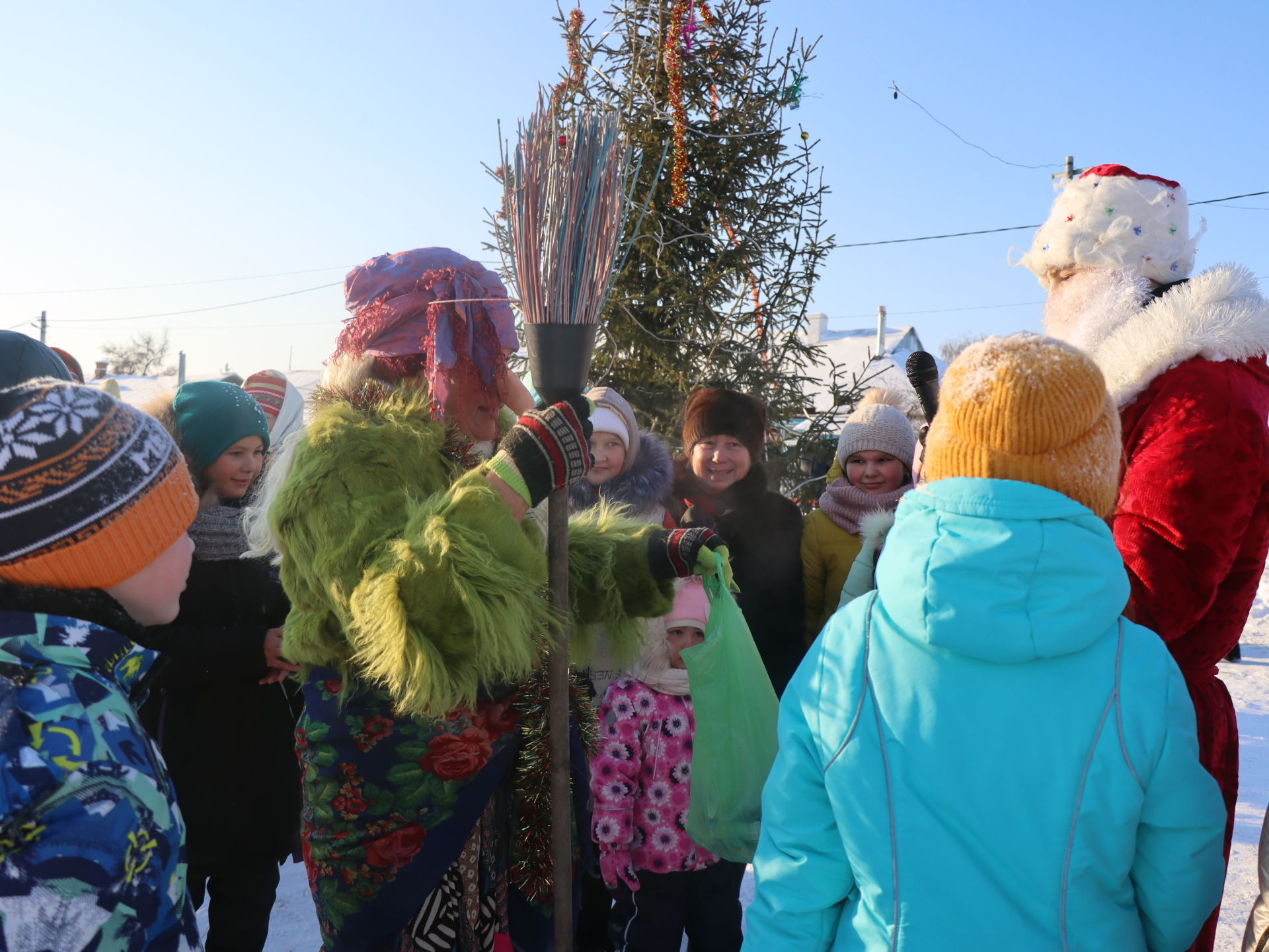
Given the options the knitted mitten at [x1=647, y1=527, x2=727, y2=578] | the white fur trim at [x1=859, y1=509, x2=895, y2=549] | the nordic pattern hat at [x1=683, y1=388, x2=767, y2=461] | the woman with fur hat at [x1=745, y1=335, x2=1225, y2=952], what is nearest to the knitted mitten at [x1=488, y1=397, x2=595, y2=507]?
the knitted mitten at [x1=647, y1=527, x2=727, y2=578]

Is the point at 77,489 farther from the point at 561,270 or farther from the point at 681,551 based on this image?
the point at 681,551

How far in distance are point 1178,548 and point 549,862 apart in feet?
5.23

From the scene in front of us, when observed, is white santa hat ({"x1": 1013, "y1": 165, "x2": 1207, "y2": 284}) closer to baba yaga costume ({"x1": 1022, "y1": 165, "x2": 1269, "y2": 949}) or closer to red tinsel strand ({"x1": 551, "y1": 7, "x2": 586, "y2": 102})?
baba yaga costume ({"x1": 1022, "y1": 165, "x2": 1269, "y2": 949})

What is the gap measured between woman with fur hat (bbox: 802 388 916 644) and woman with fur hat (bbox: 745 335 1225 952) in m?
1.95

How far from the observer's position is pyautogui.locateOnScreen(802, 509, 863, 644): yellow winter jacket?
3.42m

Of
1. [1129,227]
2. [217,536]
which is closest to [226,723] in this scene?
[217,536]

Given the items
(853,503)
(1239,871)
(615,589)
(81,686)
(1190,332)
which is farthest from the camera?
(1239,871)

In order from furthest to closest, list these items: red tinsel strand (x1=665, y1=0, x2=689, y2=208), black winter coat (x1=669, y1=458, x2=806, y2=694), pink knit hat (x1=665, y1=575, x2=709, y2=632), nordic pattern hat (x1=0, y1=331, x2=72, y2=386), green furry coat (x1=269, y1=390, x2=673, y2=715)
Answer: red tinsel strand (x1=665, y1=0, x2=689, y2=208)
black winter coat (x1=669, y1=458, x2=806, y2=694)
pink knit hat (x1=665, y1=575, x2=709, y2=632)
nordic pattern hat (x1=0, y1=331, x2=72, y2=386)
green furry coat (x1=269, y1=390, x2=673, y2=715)

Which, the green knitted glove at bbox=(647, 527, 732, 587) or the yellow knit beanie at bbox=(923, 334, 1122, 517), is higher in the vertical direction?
the yellow knit beanie at bbox=(923, 334, 1122, 517)

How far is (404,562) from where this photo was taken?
163 cm

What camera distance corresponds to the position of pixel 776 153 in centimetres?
459

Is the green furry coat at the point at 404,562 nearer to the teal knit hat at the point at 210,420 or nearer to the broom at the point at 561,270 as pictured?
the broom at the point at 561,270

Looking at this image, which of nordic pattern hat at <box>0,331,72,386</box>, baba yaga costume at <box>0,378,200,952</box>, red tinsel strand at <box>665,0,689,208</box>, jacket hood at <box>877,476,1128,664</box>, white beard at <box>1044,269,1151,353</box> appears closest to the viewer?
baba yaga costume at <box>0,378,200,952</box>

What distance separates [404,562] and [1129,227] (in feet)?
6.57
